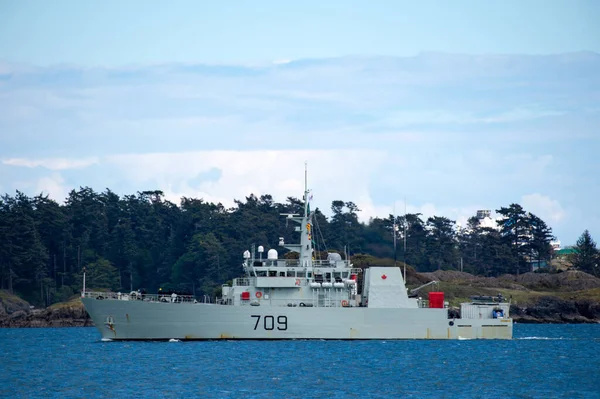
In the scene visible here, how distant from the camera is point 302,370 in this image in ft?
127

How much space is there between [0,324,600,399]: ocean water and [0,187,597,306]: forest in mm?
45103

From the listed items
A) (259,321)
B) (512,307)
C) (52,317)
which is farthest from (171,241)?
(259,321)

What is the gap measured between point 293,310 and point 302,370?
8.01 m

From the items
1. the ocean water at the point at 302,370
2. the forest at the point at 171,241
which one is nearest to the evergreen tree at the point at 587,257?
the forest at the point at 171,241

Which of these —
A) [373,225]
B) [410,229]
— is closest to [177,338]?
[373,225]

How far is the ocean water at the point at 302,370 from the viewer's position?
33938 mm

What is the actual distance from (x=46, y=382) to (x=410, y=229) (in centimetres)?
7137

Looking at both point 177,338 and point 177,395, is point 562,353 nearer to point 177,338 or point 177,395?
point 177,338

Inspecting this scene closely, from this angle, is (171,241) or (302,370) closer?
(302,370)

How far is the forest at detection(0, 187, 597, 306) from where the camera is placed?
9719cm

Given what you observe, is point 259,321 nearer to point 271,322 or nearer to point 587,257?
point 271,322

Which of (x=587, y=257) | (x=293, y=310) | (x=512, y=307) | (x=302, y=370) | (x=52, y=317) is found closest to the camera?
(x=302, y=370)

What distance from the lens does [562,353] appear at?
160 feet

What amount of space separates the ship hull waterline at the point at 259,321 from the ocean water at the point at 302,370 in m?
0.68
